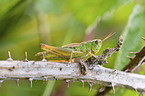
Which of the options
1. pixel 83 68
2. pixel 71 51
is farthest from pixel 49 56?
pixel 83 68

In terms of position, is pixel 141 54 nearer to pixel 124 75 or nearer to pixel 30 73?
pixel 124 75

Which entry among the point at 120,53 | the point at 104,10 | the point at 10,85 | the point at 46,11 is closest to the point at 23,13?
the point at 46,11

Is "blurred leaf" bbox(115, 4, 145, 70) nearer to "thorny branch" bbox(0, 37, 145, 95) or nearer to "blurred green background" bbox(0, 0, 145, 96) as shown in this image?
"blurred green background" bbox(0, 0, 145, 96)

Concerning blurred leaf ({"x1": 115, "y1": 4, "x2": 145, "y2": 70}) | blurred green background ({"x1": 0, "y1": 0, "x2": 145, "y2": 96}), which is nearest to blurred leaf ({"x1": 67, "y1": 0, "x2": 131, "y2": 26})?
blurred green background ({"x1": 0, "y1": 0, "x2": 145, "y2": 96})

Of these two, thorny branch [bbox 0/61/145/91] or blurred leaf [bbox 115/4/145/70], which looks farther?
blurred leaf [bbox 115/4/145/70]

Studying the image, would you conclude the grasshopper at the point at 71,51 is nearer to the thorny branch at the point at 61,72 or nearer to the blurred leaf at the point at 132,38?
the blurred leaf at the point at 132,38

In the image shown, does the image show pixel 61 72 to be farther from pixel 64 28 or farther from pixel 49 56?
pixel 64 28
